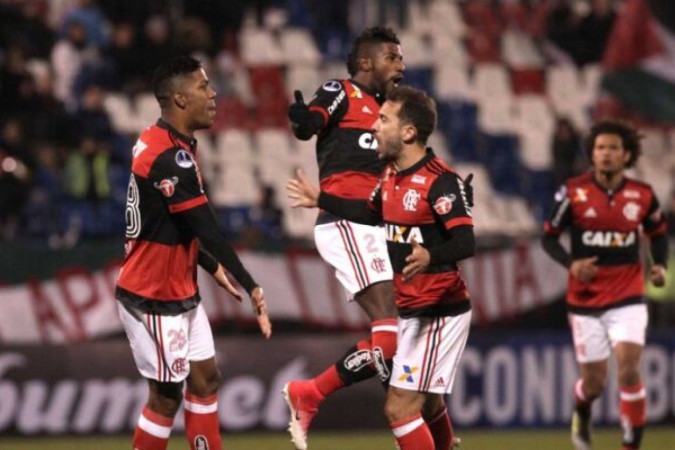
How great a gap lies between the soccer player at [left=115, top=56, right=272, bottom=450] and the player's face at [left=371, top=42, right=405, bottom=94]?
130 centimetres

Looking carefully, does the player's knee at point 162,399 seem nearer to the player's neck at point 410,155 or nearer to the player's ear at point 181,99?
the player's ear at point 181,99

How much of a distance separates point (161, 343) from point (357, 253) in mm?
1491

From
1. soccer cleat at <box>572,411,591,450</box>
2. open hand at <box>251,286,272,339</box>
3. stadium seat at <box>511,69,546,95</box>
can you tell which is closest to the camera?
open hand at <box>251,286,272,339</box>

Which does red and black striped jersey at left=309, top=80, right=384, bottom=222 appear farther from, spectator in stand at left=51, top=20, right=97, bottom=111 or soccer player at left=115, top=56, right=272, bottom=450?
spectator in stand at left=51, top=20, right=97, bottom=111

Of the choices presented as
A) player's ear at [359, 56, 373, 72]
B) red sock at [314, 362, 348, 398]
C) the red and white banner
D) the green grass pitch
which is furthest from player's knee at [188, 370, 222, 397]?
the red and white banner

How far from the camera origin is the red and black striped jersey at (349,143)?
29.8 feet

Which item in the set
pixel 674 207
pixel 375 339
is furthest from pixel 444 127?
pixel 375 339

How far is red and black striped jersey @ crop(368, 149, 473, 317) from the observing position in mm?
7949

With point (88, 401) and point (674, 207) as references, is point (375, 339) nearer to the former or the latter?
point (88, 401)

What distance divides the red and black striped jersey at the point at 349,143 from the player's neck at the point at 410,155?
0.90m

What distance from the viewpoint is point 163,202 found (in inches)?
318

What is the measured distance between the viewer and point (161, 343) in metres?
8.11

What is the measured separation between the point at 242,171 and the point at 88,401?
4.29 meters

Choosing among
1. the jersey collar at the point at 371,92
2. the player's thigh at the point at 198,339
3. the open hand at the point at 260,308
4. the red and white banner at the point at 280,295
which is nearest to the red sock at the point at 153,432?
the player's thigh at the point at 198,339
